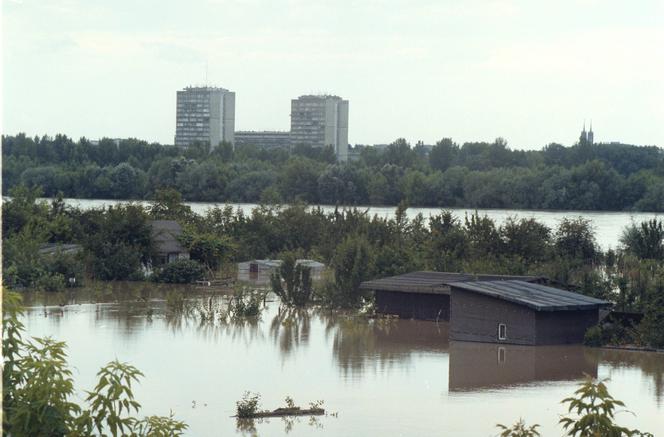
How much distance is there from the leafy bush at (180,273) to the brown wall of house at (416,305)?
8803 millimetres

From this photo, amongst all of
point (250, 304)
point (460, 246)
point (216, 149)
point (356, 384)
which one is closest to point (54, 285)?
point (250, 304)

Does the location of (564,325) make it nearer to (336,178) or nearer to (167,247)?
(167,247)

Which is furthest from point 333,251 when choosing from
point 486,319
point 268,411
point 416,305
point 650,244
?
point 268,411

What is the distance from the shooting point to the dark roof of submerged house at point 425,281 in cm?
2761

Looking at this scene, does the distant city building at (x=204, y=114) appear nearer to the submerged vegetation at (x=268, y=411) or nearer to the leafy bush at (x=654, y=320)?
the leafy bush at (x=654, y=320)

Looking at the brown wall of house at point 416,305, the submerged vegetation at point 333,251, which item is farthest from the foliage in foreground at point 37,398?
the brown wall of house at point 416,305

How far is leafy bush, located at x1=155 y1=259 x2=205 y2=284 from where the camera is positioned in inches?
1403

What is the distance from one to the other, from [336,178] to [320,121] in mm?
84955

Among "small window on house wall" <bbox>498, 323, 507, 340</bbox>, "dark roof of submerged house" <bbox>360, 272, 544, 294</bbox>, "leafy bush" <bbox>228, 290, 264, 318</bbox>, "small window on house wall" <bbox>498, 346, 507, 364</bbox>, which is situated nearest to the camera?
"small window on house wall" <bbox>498, 346, 507, 364</bbox>

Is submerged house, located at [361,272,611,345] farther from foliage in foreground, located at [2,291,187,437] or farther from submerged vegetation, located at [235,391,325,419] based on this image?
foliage in foreground, located at [2,291,187,437]

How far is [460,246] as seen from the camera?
111 feet

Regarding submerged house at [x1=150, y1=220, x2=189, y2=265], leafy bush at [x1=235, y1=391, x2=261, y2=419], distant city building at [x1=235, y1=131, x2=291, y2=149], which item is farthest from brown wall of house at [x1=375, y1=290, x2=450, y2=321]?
distant city building at [x1=235, y1=131, x2=291, y2=149]

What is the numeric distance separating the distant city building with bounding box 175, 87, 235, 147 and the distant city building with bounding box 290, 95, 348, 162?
1374cm

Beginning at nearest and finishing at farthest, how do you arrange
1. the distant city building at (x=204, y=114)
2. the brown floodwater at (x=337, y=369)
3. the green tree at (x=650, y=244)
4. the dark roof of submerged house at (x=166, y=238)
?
the brown floodwater at (x=337, y=369)
the green tree at (x=650, y=244)
the dark roof of submerged house at (x=166, y=238)
the distant city building at (x=204, y=114)
